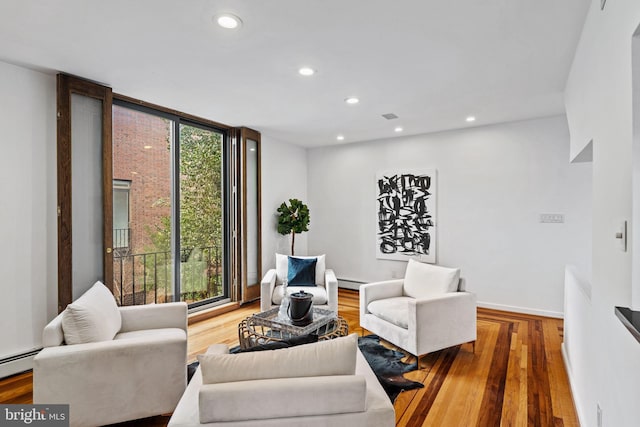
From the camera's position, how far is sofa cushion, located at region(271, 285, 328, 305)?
12.9 feet

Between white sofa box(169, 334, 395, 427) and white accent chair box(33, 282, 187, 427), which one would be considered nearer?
white sofa box(169, 334, 395, 427)

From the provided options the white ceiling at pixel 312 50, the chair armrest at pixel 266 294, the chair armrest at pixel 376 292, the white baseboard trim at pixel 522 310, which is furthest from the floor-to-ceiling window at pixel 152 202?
the white baseboard trim at pixel 522 310

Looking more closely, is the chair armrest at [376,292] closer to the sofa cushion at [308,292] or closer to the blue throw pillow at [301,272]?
the sofa cushion at [308,292]

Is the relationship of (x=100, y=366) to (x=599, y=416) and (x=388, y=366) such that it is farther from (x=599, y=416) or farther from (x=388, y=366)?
(x=599, y=416)

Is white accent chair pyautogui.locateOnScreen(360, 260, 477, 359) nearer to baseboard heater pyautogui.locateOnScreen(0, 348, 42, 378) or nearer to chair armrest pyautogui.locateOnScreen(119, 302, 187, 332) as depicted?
chair armrest pyautogui.locateOnScreen(119, 302, 187, 332)

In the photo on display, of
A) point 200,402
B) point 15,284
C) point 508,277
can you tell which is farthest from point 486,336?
point 15,284

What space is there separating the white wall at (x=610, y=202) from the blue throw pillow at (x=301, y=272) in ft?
8.99

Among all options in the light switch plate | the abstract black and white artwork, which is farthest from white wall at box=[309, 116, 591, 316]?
the light switch plate

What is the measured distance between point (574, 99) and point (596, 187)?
129cm

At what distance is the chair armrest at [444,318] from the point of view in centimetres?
289

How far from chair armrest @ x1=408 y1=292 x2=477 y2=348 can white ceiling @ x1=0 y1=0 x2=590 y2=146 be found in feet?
6.46

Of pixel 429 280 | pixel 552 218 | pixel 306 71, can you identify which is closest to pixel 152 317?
pixel 306 71

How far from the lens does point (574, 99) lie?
2691 mm

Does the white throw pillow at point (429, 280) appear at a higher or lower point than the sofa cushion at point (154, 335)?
higher
